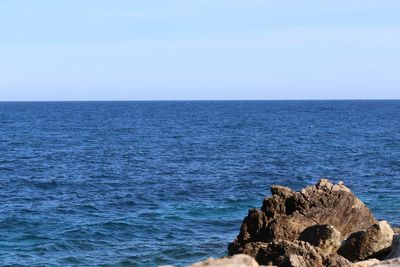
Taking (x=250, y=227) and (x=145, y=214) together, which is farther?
(x=145, y=214)

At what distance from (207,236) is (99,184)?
17.0m

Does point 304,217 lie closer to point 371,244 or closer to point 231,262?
point 371,244

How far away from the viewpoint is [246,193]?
37.6 meters

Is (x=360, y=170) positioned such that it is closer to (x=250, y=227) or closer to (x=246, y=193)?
(x=246, y=193)

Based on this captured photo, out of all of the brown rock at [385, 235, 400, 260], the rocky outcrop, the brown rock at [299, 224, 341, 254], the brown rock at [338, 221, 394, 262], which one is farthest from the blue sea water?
the rocky outcrop

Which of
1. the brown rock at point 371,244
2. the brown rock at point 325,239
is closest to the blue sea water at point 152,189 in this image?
the brown rock at point 325,239

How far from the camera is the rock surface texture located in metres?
17.4

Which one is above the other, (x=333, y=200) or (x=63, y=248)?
(x=333, y=200)

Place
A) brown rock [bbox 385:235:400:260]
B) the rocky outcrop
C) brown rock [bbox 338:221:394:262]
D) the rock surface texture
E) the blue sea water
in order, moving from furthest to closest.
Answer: the blue sea water
brown rock [bbox 338:221:394:262]
the rock surface texture
brown rock [bbox 385:235:400:260]
the rocky outcrop

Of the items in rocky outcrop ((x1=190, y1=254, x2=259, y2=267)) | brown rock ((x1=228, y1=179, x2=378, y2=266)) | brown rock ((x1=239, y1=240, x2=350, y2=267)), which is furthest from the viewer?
brown rock ((x1=228, y1=179, x2=378, y2=266))

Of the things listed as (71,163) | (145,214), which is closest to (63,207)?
(145,214)

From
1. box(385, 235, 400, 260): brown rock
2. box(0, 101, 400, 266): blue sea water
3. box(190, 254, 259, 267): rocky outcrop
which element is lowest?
box(0, 101, 400, 266): blue sea water

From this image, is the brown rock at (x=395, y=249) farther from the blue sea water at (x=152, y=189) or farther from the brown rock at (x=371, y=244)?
the blue sea water at (x=152, y=189)

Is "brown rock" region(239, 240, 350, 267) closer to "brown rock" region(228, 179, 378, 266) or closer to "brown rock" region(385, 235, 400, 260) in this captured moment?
"brown rock" region(385, 235, 400, 260)
